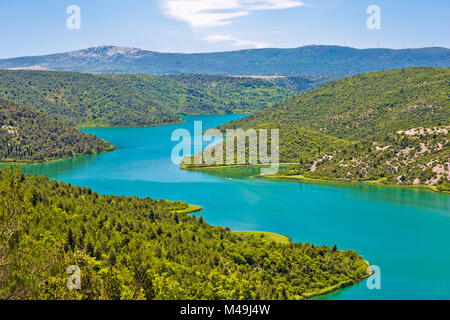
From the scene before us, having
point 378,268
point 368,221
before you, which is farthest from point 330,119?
point 378,268

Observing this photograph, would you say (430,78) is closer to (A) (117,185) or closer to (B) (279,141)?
(B) (279,141)

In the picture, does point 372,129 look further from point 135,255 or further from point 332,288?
point 135,255

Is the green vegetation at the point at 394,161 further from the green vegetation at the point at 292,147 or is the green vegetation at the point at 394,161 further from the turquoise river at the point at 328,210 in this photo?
the turquoise river at the point at 328,210

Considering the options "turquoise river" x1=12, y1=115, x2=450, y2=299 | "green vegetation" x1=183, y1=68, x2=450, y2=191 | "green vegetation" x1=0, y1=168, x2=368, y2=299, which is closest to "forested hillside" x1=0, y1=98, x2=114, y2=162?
"turquoise river" x1=12, y1=115, x2=450, y2=299

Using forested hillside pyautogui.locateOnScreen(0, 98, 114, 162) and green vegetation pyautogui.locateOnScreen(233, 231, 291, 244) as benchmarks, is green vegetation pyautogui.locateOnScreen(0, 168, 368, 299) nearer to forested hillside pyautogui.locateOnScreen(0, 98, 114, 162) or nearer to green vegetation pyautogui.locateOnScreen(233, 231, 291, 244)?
green vegetation pyautogui.locateOnScreen(233, 231, 291, 244)

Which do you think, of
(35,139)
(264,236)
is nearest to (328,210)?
(264,236)

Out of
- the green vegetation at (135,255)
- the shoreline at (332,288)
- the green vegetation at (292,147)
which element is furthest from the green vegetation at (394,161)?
the shoreline at (332,288)
